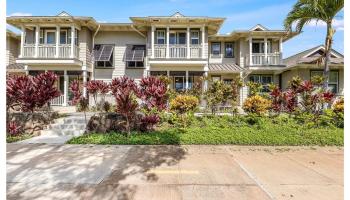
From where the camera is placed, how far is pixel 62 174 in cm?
605

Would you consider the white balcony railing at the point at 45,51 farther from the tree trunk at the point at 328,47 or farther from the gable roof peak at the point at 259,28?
the tree trunk at the point at 328,47

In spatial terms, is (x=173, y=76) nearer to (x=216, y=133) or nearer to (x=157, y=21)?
(x=157, y=21)

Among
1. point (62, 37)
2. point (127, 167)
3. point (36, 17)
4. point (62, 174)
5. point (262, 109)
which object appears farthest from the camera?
point (62, 37)

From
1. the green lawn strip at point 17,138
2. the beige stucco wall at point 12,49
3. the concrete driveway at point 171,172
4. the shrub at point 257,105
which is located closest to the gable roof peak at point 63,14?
the beige stucco wall at point 12,49

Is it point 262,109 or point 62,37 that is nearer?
point 262,109

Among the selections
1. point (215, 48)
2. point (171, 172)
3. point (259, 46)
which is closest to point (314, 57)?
point (259, 46)

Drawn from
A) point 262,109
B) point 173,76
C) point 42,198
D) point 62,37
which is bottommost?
point 42,198

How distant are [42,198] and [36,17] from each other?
18166mm

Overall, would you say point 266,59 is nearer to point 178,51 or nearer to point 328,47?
point 178,51

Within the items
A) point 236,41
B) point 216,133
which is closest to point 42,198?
point 216,133

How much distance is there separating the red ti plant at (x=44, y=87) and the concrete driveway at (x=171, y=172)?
8.87 ft

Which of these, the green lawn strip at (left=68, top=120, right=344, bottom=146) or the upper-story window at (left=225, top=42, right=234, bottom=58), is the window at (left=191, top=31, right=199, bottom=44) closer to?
the upper-story window at (left=225, top=42, right=234, bottom=58)

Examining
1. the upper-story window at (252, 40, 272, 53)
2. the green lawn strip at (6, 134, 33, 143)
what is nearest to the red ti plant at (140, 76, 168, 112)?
the green lawn strip at (6, 134, 33, 143)

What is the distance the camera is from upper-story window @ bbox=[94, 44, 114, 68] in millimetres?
20825
